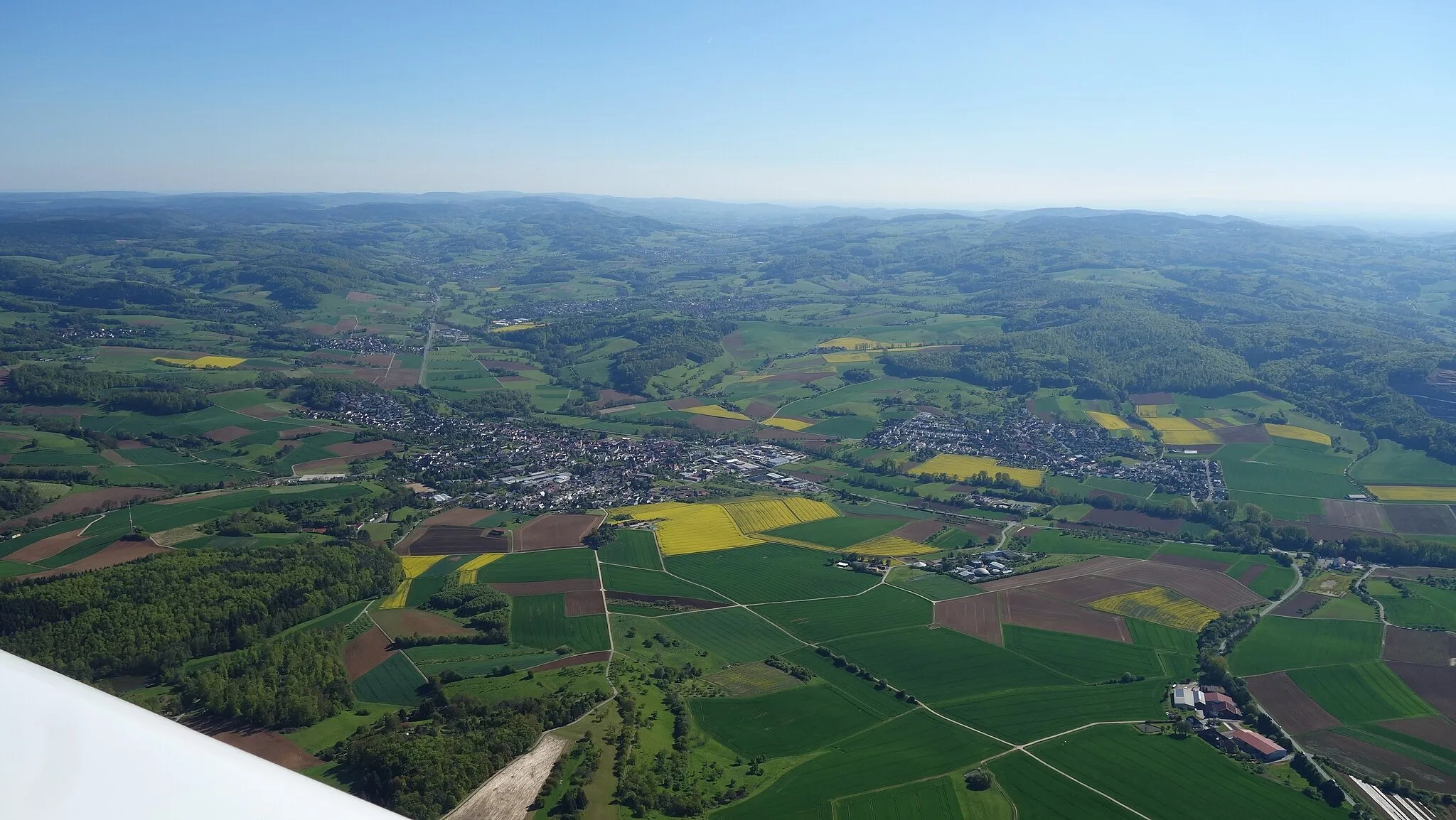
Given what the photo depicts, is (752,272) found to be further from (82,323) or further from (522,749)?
(522,749)

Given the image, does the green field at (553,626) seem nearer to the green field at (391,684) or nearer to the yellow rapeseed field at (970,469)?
the green field at (391,684)

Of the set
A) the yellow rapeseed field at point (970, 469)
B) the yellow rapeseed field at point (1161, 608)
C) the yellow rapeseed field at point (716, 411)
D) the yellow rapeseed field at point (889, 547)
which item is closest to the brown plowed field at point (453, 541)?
the yellow rapeseed field at point (889, 547)

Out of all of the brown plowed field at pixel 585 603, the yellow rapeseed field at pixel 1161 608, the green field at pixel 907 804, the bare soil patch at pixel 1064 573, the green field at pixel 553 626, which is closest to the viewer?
the green field at pixel 907 804

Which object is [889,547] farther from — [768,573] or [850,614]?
[850,614]

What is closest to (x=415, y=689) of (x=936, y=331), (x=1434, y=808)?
(x=1434, y=808)

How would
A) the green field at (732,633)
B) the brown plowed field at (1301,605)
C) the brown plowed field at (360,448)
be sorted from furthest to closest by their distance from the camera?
the brown plowed field at (360,448) → the brown plowed field at (1301,605) → the green field at (732,633)
